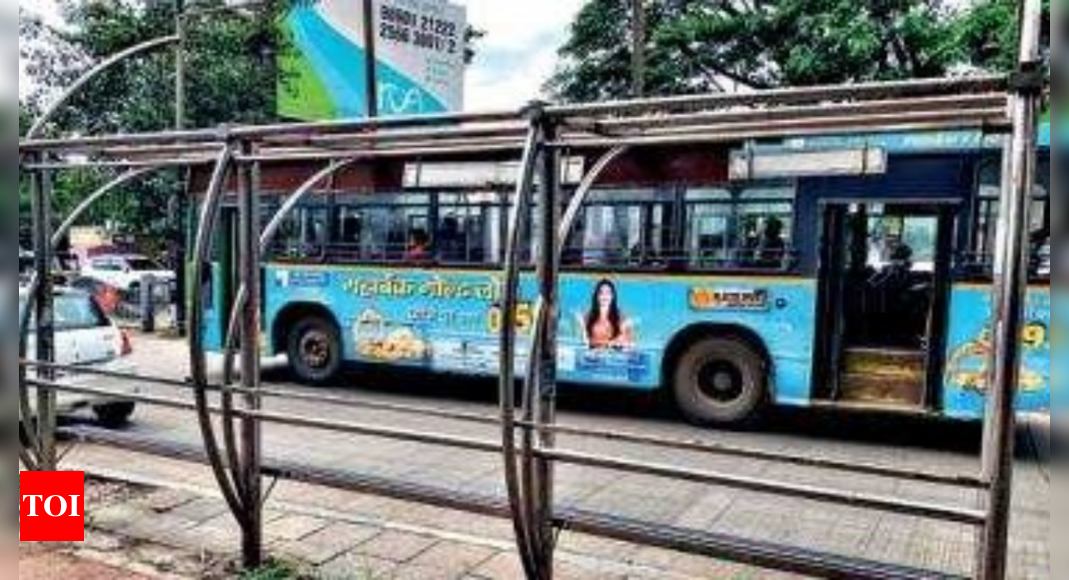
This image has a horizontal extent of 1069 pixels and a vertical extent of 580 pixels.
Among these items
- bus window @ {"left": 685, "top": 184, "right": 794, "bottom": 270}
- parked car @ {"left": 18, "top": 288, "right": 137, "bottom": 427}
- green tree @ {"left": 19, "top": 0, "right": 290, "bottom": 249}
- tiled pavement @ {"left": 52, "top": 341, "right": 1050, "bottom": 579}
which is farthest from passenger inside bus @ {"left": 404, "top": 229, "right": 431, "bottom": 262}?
green tree @ {"left": 19, "top": 0, "right": 290, "bottom": 249}

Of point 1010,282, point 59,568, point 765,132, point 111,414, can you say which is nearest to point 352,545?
point 59,568

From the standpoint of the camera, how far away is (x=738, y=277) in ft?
30.2

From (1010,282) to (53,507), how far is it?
4.83 meters

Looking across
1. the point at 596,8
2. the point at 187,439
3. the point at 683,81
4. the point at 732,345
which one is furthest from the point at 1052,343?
the point at 596,8

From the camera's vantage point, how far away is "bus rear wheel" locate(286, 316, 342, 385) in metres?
11.6

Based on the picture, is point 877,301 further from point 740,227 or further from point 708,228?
point 708,228

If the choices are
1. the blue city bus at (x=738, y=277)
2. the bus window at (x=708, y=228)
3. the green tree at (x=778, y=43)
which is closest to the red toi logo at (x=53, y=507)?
the blue city bus at (x=738, y=277)

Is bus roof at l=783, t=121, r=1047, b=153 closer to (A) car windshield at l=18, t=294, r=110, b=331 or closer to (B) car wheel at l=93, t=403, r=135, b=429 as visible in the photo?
(A) car windshield at l=18, t=294, r=110, b=331

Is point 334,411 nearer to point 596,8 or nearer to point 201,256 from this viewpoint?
point 201,256

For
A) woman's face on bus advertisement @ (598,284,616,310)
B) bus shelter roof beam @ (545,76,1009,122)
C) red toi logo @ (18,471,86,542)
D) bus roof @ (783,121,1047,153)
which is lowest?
red toi logo @ (18,471,86,542)

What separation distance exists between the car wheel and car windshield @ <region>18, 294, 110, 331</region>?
741mm

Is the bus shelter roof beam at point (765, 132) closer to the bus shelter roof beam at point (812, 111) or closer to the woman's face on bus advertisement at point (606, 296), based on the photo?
the bus shelter roof beam at point (812, 111)

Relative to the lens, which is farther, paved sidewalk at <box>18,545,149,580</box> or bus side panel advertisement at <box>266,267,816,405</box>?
bus side panel advertisement at <box>266,267,816,405</box>

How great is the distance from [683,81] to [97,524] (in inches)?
679
